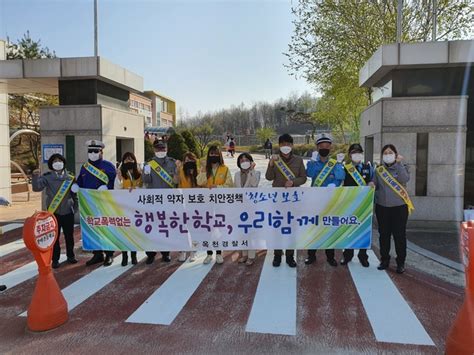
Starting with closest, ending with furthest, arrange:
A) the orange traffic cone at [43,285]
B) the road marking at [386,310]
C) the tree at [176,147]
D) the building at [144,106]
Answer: the road marking at [386,310]
the orange traffic cone at [43,285]
the tree at [176,147]
the building at [144,106]

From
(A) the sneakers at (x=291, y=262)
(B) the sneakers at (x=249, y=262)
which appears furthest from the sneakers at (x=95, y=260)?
(A) the sneakers at (x=291, y=262)

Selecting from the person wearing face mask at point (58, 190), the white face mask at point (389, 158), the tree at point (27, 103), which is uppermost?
the tree at point (27, 103)

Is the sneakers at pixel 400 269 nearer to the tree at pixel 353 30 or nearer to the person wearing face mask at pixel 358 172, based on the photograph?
the person wearing face mask at pixel 358 172

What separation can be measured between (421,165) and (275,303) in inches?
213

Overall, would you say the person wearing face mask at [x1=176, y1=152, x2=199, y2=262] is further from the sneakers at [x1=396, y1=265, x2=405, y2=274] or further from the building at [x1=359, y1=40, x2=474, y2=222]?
the building at [x1=359, y1=40, x2=474, y2=222]

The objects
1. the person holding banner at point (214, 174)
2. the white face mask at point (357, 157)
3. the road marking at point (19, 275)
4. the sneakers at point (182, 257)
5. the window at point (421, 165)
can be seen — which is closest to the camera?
the road marking at point (19, 275)

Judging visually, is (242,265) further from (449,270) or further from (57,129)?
(57,129)

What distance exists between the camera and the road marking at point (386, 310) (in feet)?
12.0

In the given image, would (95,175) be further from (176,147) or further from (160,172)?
(176,147)

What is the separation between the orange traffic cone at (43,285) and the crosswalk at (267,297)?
44 cm

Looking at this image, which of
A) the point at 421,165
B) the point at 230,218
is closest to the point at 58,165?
the point at 230,218

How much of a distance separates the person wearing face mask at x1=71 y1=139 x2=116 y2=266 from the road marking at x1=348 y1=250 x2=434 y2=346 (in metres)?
3.89

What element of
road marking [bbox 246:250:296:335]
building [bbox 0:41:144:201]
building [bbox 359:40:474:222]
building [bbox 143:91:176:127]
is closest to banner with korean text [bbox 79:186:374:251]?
road marking [bbox 246:250:296:335]

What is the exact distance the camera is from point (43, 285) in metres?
3.97
